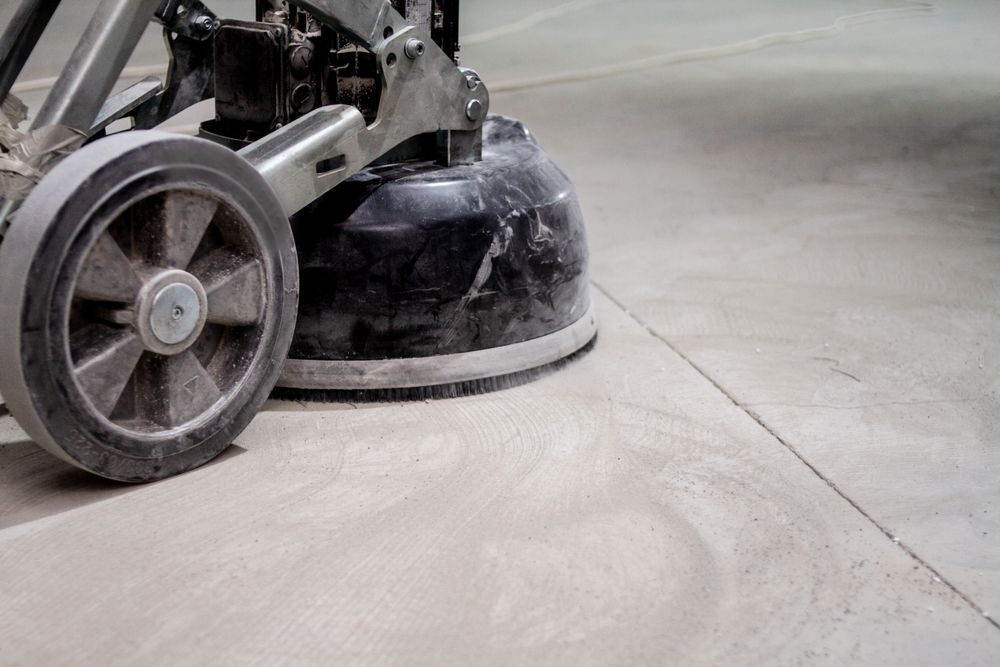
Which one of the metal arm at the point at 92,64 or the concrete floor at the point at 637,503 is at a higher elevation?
the metal arm at the point at 92,64

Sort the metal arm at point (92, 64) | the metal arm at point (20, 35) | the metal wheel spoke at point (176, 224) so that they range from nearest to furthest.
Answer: the metal wheel spoke at point (176, 224) < the metal arm at point (92, 64) < the metal arm at point (20, 35)

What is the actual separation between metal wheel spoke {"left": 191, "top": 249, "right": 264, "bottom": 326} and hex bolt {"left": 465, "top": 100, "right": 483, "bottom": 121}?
0.62 metres

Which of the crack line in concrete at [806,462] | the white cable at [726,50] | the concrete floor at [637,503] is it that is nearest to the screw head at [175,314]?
the concrete floor at [637,503]

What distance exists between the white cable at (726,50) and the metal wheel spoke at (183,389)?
3.40 meters

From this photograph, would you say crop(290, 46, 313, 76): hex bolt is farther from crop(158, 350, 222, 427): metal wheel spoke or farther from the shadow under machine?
crop(158, 350, 222, 427): metal wheel spoke

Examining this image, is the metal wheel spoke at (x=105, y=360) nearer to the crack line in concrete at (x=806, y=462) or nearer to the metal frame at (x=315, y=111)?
the metal frame at (x=315, y=111)

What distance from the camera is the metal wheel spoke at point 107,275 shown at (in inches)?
63.7

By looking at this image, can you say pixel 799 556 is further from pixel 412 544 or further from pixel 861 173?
pixel 861 173

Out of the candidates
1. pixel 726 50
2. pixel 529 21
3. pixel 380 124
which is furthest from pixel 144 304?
pixel 529 21

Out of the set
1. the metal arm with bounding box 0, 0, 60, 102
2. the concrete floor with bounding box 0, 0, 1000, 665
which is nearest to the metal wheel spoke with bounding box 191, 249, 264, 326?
the concrete floor with bounding box 0, 0, 1000, 665

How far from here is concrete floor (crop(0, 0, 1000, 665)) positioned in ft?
4.83

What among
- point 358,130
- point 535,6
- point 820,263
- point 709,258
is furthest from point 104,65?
point 535,6

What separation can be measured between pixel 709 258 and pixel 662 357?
2.45 feet

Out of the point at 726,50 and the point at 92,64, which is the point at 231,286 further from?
the point at 726,50
